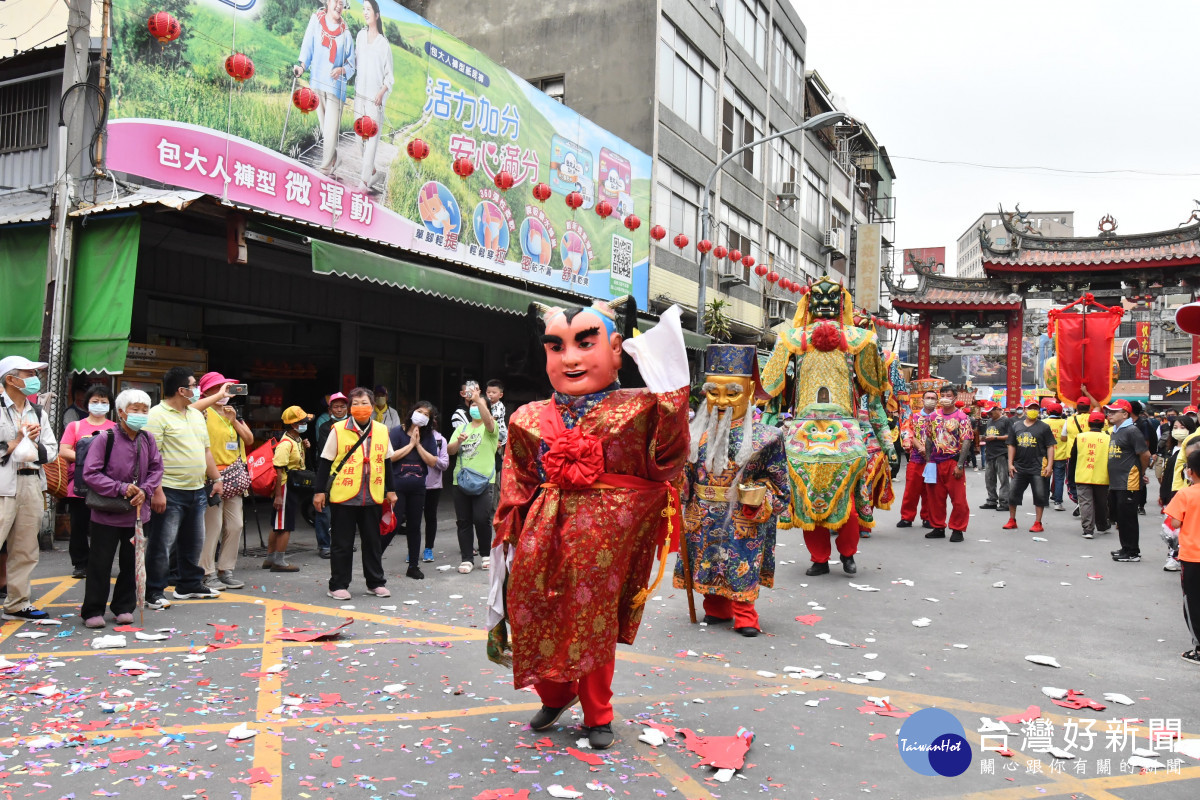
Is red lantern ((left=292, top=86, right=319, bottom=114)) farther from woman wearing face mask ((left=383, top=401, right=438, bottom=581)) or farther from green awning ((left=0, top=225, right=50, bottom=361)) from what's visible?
woman wearing face mask ((left=383, top=401, right=438, bottom=581))

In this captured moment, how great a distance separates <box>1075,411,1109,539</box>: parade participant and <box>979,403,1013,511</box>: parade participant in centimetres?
254

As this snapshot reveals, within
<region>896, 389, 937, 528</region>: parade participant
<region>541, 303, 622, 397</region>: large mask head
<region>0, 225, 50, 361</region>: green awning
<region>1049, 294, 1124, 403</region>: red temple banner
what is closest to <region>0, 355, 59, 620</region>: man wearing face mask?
<region>0, 225, 50, 361</region>: green awning

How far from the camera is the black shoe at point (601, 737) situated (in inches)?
155

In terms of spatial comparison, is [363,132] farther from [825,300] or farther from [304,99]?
[825,300]

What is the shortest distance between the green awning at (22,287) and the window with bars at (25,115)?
1.14 metres

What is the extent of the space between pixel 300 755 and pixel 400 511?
15.1 feet

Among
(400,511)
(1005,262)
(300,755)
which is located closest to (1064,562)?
(400,511)

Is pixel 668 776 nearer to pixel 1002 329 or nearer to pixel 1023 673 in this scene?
pixel 1023 673

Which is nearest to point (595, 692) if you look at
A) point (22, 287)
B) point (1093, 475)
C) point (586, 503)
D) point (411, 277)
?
point (586, 503)

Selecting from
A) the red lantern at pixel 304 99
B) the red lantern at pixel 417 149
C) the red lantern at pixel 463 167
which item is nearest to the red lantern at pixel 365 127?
the red lantern at pixel 304 99

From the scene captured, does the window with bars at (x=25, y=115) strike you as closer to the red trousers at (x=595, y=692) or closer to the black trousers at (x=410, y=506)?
the black trousers at (x=410, y=506)

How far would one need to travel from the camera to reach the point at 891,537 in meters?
11.0

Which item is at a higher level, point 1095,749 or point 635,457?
point 635,457

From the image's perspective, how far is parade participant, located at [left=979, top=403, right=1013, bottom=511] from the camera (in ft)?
46.8
